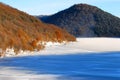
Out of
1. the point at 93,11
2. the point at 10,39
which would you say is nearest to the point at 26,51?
the point at 10,39

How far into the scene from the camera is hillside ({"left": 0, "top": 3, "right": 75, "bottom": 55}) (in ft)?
108

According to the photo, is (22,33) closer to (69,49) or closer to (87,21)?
(69,49)

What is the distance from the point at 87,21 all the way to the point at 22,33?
8499 centimetres

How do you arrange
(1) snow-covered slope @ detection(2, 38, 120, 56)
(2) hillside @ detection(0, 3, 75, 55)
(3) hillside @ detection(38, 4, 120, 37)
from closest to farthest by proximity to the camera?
(2) hillside @ detection(0, 3, 75, 55) → (1) snow-covered slope @ detection(2, 38, 120, 56) → (3) hillside @ detection(38, 4, 120, 37)

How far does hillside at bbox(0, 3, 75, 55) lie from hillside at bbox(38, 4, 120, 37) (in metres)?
56.1

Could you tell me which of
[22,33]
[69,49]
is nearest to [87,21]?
[22,33]

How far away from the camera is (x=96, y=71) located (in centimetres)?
2053

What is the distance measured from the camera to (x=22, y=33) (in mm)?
37938

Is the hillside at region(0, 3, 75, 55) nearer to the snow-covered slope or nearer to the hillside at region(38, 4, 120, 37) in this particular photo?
the snow-covered slope

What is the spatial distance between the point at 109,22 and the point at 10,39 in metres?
85.8

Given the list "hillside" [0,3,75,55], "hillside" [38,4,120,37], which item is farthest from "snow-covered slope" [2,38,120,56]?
"hillside" [38,4,120,37]

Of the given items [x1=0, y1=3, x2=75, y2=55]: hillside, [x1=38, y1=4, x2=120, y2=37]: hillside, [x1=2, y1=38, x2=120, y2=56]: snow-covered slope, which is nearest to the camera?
[x1=0, y1=3, x2=75, y2=55]: hillside

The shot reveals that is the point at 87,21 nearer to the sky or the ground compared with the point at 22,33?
nearer to the sky

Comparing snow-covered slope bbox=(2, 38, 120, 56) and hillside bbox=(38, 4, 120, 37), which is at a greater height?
hillside bbox=(38, 4, 120, 37)
